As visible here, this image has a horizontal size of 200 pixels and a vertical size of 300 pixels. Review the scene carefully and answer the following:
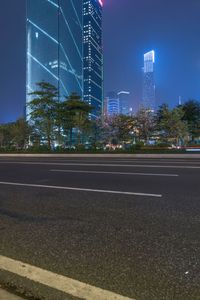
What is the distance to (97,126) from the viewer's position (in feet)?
163

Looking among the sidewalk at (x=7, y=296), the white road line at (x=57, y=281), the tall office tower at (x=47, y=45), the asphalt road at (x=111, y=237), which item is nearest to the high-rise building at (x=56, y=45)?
the tall office tower at (x=47, y=45)

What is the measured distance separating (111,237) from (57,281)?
4.73ft

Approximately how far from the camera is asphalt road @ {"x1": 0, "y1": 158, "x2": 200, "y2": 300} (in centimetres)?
345

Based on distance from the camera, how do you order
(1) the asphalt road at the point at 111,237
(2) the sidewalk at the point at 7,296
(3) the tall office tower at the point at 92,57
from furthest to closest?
1. (3) the tall office tower at the point at 92,57
2. (1) the asphalt road at the point at 111,237
3. (2) the sidewalk at the point at 7,296

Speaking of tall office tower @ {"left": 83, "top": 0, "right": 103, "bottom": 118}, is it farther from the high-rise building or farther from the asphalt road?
the asphalt road

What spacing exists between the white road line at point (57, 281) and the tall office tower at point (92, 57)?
415ft

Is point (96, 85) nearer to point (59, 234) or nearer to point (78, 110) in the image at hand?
point (78, 110)

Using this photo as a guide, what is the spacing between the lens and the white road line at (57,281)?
3.20 metres

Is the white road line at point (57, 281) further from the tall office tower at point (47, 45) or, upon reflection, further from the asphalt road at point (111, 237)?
the tall office tower at point (47, 45)

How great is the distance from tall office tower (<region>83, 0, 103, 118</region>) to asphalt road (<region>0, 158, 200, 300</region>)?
123 m

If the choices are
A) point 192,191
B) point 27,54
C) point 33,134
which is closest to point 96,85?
point 27,54

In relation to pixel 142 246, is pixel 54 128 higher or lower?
higher

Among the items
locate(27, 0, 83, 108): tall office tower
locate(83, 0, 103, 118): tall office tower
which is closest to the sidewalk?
locate(27, 0, 83, 108): tall office tower

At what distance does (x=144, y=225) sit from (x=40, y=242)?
1.58 meters
